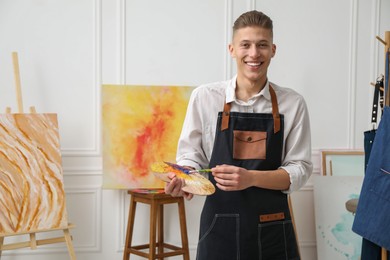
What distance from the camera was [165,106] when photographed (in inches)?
144

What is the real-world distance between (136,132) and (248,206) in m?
1.93

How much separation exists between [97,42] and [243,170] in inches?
96.7

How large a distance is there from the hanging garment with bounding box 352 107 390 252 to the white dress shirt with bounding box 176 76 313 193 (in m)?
0.59

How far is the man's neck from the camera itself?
75.5 inches

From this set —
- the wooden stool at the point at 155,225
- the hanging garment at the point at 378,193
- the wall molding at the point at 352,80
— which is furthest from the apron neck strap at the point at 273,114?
the wall molding at the point at 352,80

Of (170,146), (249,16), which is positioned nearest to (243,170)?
(249,16)

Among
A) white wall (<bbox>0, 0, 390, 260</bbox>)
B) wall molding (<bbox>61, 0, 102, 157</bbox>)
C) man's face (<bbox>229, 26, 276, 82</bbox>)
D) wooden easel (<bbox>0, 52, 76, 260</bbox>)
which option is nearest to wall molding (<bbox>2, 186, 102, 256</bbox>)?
white wall (<bbox>0, 0, 390, 260</bbox>)

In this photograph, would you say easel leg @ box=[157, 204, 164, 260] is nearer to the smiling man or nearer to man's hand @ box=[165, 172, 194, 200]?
the smiling man

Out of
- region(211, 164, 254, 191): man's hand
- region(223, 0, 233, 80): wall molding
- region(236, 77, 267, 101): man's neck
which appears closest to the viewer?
region(211, 164, 254, 191): man's hand

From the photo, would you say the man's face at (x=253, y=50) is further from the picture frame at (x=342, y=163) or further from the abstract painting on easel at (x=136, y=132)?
the picture frame at (x=342, y=163)

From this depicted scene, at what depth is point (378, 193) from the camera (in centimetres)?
233

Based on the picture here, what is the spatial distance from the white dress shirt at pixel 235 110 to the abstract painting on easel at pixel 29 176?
1630 millimetres

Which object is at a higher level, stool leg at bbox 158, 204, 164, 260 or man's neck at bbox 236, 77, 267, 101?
man's neck at bbox 236, 77, 267, 101

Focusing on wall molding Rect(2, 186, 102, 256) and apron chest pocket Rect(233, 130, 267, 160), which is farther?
wall molding Rect(2, 186, 102, 256)
